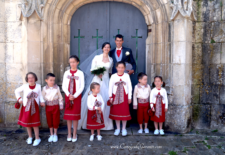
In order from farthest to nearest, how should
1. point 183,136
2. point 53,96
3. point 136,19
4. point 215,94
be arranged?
point 136,19 → point 215,94 → point 183,136 → point 53,96

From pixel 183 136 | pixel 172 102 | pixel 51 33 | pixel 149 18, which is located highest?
pixel 149 18

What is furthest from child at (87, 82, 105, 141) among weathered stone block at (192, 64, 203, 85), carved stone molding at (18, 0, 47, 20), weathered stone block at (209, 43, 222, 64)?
weathered stone block at (209, 43, 222, 64)

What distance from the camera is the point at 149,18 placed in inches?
182

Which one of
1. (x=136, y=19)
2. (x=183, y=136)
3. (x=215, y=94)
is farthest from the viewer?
(x=136, y=19)

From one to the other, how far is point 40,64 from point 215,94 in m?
3.97

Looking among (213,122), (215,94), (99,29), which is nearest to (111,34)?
(99,29)

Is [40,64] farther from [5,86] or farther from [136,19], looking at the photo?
[136,19]

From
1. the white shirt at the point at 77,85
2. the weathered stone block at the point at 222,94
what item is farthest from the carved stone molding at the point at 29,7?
the weathered stone block at the point at 222,94

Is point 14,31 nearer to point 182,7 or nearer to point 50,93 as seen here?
point 50,93

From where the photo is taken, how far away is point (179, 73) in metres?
4.20

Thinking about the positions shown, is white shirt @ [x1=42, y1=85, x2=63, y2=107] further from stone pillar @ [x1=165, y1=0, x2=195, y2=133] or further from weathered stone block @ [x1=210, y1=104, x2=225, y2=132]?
weathered stone block @ [x1=210, y1=104, x2=225, y2=132]

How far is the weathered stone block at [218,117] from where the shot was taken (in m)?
4.34

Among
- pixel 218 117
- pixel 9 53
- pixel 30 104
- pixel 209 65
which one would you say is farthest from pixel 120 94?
pixel 9 53

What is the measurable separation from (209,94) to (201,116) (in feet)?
1.76
